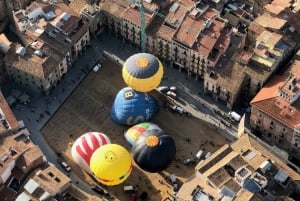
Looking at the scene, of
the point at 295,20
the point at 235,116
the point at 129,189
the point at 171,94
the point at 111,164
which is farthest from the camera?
the point at 295,20

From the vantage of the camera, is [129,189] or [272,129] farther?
[272,129]

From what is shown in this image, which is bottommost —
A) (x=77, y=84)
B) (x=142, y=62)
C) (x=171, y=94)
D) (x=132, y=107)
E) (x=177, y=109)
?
(x=77, y=84)

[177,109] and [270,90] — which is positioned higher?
[270,90]

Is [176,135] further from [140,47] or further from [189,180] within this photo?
[140,47]

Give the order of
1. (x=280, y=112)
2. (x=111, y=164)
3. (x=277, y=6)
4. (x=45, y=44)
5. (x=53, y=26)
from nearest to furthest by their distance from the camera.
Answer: (x=111, y=164), (x=280, y=112), (x=45, y=44), (x=53, y=26), (x=277, y=6)

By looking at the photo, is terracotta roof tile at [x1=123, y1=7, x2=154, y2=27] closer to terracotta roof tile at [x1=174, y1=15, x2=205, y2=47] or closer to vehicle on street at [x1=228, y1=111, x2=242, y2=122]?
terracotta roof tile at [x1=174, y1=15, x2=205, y2=47]

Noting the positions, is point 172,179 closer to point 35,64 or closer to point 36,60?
point 35,64

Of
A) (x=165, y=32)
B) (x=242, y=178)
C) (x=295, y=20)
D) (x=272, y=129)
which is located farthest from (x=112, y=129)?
(x=295, y=20)
